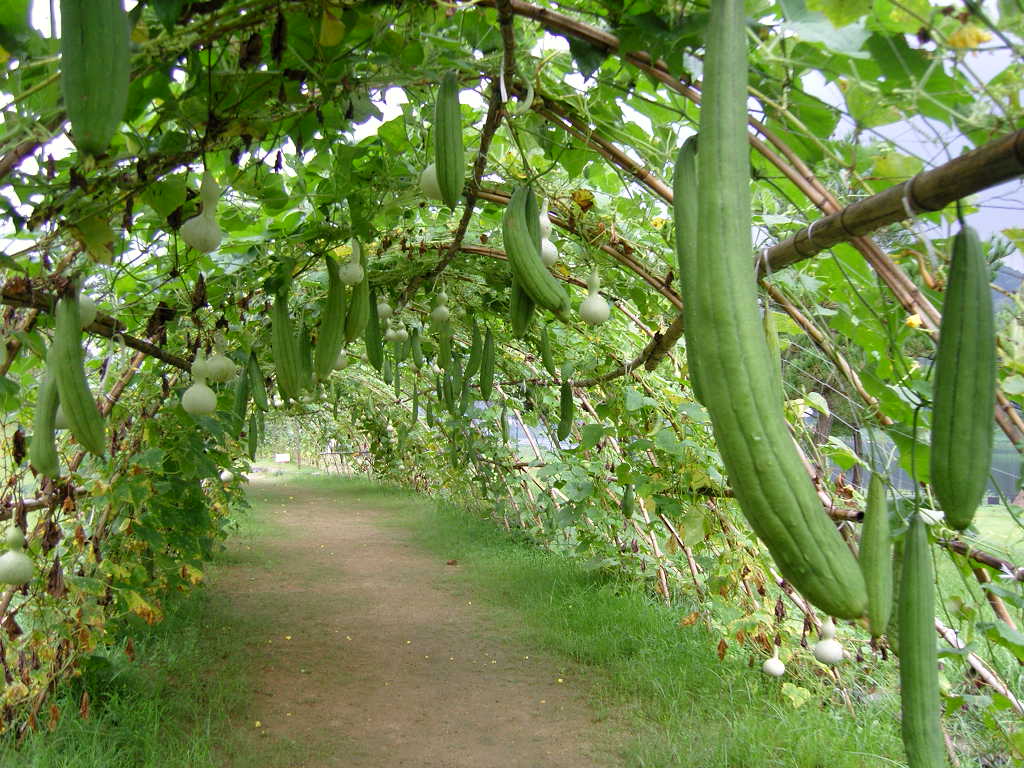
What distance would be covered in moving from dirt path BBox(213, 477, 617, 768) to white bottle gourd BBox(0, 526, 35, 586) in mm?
1833

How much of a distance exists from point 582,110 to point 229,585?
7.15m

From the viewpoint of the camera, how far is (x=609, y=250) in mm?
2822

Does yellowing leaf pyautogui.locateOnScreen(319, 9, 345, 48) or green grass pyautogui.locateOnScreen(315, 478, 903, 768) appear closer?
yellowing leaf pyautogui.locateOnScreen(319, 9, 345, 48)

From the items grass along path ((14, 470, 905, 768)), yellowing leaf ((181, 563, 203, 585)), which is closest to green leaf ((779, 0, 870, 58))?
grass along path ((14, 470, 905, 768))

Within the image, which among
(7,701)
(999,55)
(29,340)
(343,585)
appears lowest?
(343,585)

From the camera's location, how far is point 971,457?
76 centimetres

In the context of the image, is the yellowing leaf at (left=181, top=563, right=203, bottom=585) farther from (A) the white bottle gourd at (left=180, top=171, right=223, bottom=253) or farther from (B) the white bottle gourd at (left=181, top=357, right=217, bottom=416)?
(A) the white bottle gourd at (left=180, top=171, right=223, bottom=253)

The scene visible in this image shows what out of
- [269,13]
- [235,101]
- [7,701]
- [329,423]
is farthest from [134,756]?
[329,423]

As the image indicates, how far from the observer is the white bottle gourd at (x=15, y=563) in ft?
9.05

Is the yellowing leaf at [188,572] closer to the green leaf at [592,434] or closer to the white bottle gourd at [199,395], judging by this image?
the white bottle gourd at [199,395]

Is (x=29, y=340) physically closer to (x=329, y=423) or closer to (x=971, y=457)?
(x=971, y=457)

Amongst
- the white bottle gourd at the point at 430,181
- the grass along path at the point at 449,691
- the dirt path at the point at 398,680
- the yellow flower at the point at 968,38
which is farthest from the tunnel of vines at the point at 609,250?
the dirt path at the point at 398,680

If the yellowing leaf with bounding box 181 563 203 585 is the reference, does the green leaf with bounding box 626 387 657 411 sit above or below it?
above

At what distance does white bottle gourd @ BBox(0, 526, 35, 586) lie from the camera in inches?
109
